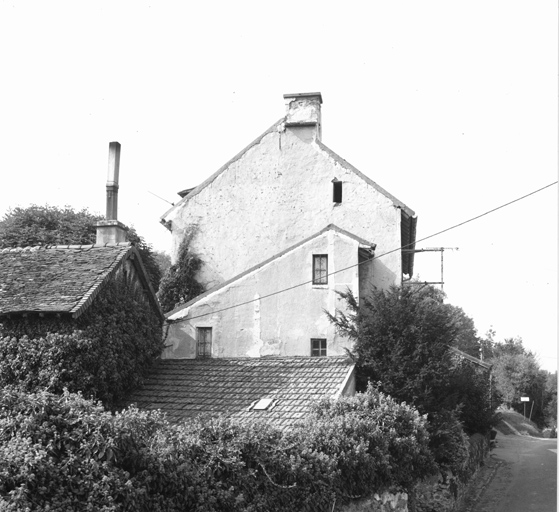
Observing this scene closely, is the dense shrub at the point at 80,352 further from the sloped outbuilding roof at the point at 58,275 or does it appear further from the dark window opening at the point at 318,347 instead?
the dark window opening at the point at 318,347

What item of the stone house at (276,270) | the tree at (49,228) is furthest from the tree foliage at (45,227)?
the stone house at (276,270)

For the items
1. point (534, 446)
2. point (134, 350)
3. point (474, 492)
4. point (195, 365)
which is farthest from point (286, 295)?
point (534, 446)

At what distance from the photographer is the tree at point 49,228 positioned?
38.9 metres

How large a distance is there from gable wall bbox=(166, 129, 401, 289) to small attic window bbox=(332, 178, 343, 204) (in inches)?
6.6

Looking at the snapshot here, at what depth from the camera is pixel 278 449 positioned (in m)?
11.4

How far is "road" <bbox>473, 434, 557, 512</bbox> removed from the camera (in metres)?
22.3

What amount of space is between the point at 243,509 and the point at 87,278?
1070cm

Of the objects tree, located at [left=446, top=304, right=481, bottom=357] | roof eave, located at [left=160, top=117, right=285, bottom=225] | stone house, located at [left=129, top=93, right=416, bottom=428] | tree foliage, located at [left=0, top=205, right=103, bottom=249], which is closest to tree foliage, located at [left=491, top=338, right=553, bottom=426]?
tree, located at [left=446, top=304, right=481, bottom=357]

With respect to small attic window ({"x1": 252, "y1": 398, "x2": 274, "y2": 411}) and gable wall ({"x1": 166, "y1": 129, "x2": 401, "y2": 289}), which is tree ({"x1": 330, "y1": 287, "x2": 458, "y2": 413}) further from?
gable wall ({"x1": 166, "y1": 129, "x2": 401, "y2": 289})

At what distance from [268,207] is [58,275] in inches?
436

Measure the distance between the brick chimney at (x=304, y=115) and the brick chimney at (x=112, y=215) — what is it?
8.70 m

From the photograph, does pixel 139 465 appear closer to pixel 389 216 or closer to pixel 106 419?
pixel 106 419

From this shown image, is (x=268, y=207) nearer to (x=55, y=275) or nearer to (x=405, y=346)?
(x=405, y=346)

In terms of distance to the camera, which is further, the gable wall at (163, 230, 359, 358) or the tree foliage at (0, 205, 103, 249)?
the tree foliage at (0, 205, 103, 249)
